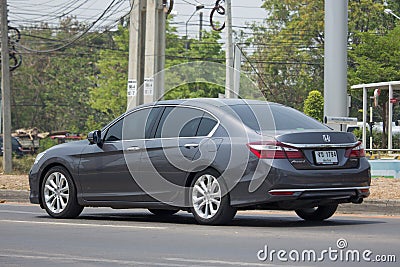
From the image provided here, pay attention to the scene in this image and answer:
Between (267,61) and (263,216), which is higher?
(267,61)

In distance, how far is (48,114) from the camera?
88.5 metres

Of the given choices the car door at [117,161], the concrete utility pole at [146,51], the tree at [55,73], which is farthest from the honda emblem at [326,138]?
the tree at [55,73]

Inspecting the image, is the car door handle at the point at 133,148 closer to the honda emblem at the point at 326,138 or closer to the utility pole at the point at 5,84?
the honda emblem at the point at 326,138

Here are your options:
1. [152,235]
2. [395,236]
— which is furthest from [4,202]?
[395,236]

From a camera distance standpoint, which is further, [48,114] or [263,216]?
[48,114]

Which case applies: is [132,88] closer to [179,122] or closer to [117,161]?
[117,161]

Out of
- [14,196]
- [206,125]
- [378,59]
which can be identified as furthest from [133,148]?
[378,59]

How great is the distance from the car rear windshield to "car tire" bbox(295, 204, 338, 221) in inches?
43.9

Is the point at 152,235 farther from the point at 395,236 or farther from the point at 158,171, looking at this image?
the point at 395,236

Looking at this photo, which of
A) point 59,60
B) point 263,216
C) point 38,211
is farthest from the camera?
point 59,60

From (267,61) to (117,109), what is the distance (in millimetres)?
13535

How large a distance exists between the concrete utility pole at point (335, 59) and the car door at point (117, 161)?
258 inches

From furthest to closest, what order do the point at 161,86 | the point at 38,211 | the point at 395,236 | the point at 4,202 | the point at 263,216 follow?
the point at 161,86 < the point at 4,202 < the point at 38,211 < the point at 263,216 < the point at 395,236

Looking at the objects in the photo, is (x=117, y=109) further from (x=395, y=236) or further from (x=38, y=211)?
(x=395, y=236)
